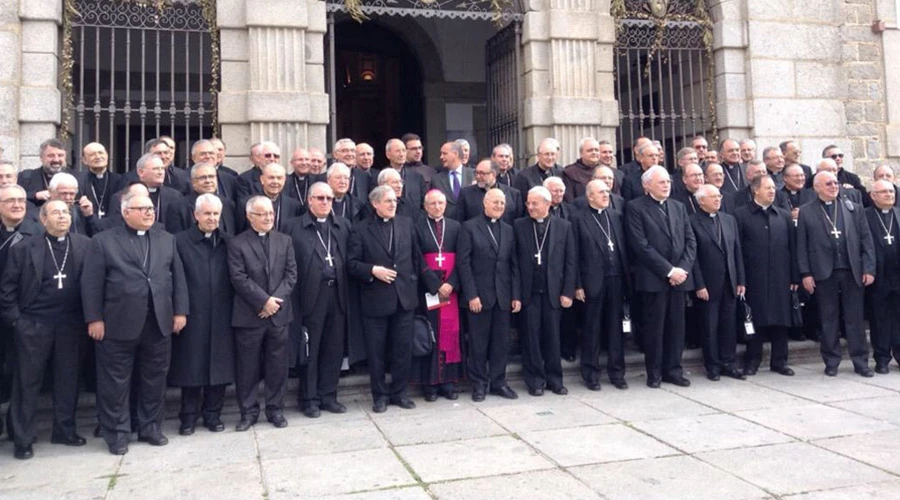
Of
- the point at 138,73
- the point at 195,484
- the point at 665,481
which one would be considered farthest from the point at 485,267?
the point at 138,73

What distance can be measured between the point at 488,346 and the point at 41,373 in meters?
3.45

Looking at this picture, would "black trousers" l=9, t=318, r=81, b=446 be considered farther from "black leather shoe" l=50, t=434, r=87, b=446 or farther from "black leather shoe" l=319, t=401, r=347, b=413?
"black leather shoe" l=319, t=401, r=347, b=413

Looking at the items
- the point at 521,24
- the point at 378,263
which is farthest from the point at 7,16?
the point at 521,24

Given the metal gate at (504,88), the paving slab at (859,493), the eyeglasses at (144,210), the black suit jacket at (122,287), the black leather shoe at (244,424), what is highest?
the metal gate at (504,88)

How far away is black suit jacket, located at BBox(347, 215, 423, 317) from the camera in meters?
6.27

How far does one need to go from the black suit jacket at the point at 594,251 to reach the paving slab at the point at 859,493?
2.94m

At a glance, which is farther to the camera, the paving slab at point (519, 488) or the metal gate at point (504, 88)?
the metal gate at point (504, 88)

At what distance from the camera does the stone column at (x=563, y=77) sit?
951 cm

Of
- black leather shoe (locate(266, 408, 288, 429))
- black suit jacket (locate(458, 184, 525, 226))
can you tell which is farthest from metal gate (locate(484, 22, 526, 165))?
black leather shoe (locate(266, 408, 288, 429))

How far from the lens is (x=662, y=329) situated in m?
6.95

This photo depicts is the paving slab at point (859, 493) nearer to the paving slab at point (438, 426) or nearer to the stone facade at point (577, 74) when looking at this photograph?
the paving slab at point (438, 426)

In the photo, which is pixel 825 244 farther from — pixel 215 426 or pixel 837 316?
pixel 215 426

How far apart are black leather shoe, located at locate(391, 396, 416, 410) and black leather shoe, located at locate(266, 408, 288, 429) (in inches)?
38.8

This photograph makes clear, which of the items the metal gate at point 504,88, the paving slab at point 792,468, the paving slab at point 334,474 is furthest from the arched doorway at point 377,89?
the paving slab at point 792,468
